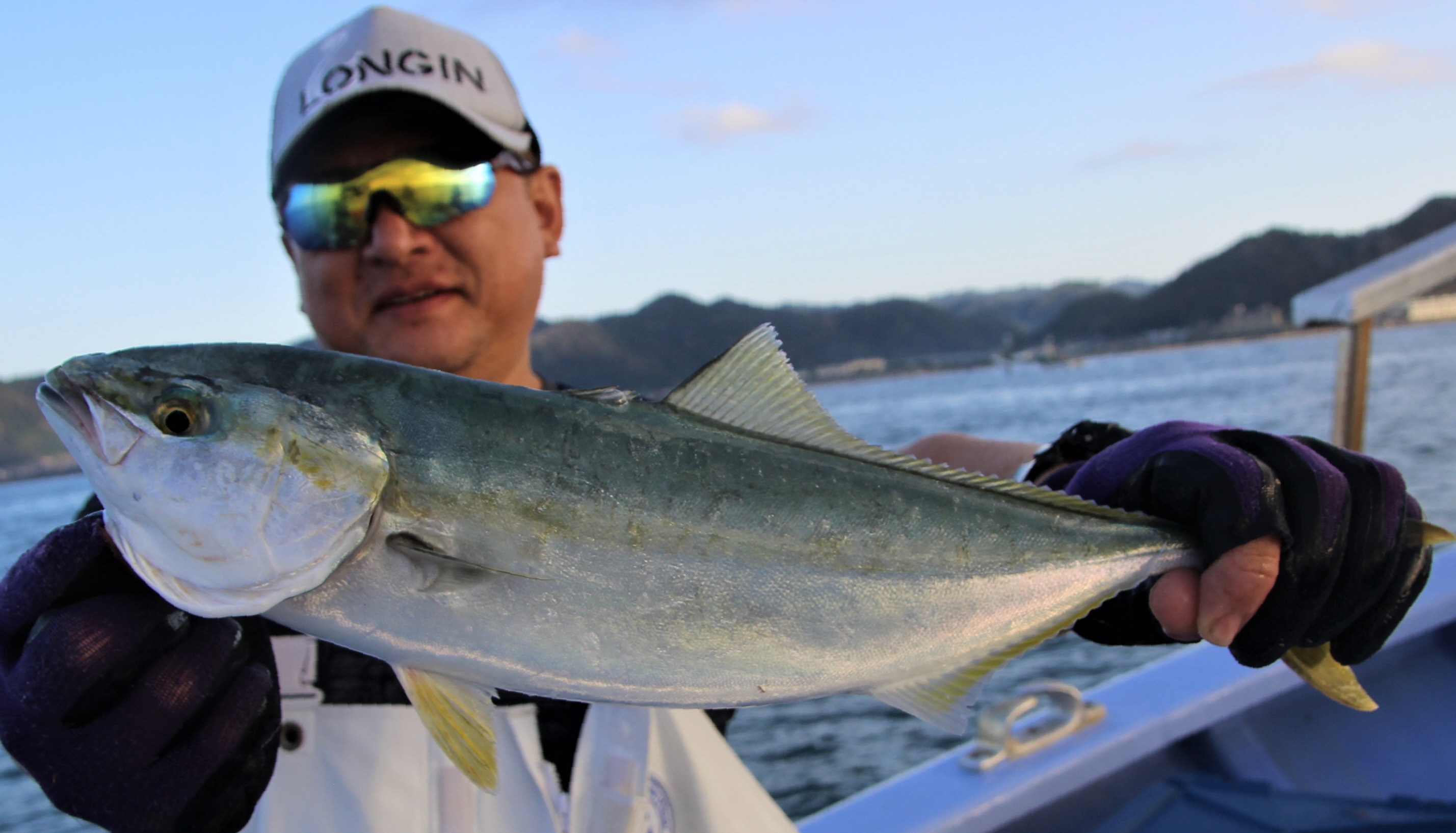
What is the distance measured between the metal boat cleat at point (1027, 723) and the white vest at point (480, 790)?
192 centimetres

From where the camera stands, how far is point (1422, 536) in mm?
2488

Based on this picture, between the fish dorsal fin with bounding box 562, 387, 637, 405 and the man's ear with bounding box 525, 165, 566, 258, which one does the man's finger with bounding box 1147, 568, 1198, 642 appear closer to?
the fish dorsal fin with bounding box 562, 387, 637, 405

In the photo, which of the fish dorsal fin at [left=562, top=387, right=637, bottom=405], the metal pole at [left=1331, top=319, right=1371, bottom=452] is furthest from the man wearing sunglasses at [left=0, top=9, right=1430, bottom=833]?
the metal pole at [left=1331, top=319, right=1371, bottom=452]

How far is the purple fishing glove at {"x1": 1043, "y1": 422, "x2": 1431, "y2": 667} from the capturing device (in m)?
2.35

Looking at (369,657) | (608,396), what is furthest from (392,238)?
(608,396)

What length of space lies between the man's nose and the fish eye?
175cm

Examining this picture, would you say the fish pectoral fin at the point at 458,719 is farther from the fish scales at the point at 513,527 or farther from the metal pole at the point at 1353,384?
the metal pole at the point at 1353,384

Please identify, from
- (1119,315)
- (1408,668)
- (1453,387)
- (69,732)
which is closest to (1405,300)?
(1408,668)

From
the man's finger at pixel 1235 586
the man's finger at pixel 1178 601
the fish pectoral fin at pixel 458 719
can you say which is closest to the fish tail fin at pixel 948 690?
the man's finger at pixel 1178 601

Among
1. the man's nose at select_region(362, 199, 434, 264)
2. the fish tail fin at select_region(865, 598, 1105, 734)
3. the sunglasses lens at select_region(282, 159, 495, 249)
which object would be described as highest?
the sunglasses lens at select_region(282, 159, 495, 249)

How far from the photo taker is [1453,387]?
5125 centimetres

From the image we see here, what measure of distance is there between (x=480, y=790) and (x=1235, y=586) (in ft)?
7.91

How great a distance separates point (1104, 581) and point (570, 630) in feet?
4.80

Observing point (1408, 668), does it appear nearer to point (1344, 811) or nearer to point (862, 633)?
point (1344, 811)
